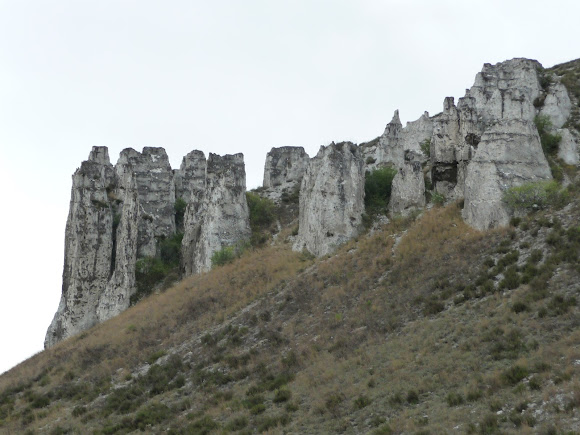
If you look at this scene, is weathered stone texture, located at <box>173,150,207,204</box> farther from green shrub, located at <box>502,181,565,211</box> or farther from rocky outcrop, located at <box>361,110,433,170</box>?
green shrub, located at <box>502,181,565,211</box>

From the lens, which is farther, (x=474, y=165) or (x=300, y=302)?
(x=474, y=165)

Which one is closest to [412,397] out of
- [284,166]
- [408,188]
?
[408,188]

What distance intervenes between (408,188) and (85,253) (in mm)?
24758

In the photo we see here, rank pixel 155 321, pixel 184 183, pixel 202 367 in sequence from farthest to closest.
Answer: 1. pixel 184 183
2. pixel 155 321
3. pixel 202 367

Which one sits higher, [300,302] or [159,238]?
[159,238]

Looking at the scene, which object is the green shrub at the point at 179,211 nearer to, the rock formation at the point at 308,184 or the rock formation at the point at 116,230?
the rock formation at the point at 308,184

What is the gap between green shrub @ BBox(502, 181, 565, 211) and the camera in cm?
2959

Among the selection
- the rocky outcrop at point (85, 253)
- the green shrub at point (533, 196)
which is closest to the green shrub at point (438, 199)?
the green shrub at point (533, 196)

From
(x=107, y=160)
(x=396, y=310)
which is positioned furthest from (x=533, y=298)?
(x=107, y=160)

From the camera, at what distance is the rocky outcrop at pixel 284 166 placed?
60.5 m

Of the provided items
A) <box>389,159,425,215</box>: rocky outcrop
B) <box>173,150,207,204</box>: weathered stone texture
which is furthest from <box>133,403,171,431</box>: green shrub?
<box>173,150,207,204</box>: weathered stone texture

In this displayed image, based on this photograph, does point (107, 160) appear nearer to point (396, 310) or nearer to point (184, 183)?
point (184, 183)

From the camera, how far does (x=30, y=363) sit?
1535 inches

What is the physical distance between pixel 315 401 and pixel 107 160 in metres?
40.4
